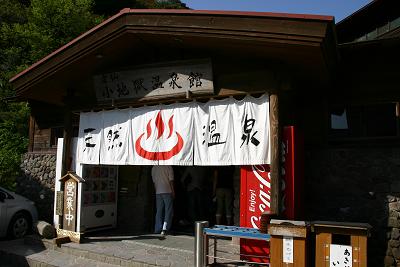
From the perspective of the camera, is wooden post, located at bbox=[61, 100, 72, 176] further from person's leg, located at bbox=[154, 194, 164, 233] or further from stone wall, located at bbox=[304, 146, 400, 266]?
stone wall, located at bbox=[304, 146, 400, 266]

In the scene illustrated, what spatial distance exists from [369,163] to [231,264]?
3.38 meters

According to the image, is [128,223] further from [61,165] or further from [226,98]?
[226,98]

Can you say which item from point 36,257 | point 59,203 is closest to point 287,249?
point 36,257

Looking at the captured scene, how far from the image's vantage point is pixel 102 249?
8.38 meters

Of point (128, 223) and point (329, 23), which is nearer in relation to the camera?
point (329, 23)

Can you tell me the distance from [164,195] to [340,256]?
485 centimetres

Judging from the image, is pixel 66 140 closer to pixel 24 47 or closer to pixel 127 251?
pixel 127 251

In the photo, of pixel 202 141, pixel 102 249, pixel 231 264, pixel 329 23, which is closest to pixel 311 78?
pixel 329 23

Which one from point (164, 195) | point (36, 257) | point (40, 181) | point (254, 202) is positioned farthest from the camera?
point (40, 181)

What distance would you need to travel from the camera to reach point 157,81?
838 centimetres

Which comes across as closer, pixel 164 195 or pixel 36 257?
pixel 36 257

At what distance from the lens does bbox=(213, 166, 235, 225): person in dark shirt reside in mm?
9688

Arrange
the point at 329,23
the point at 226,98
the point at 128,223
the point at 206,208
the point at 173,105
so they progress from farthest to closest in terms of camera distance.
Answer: the point at 206,208 < the point at 128,223 < the point at 173,105 < the point at 226,98 < the point at 329,23

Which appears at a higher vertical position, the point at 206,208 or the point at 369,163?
the point at 369,163
